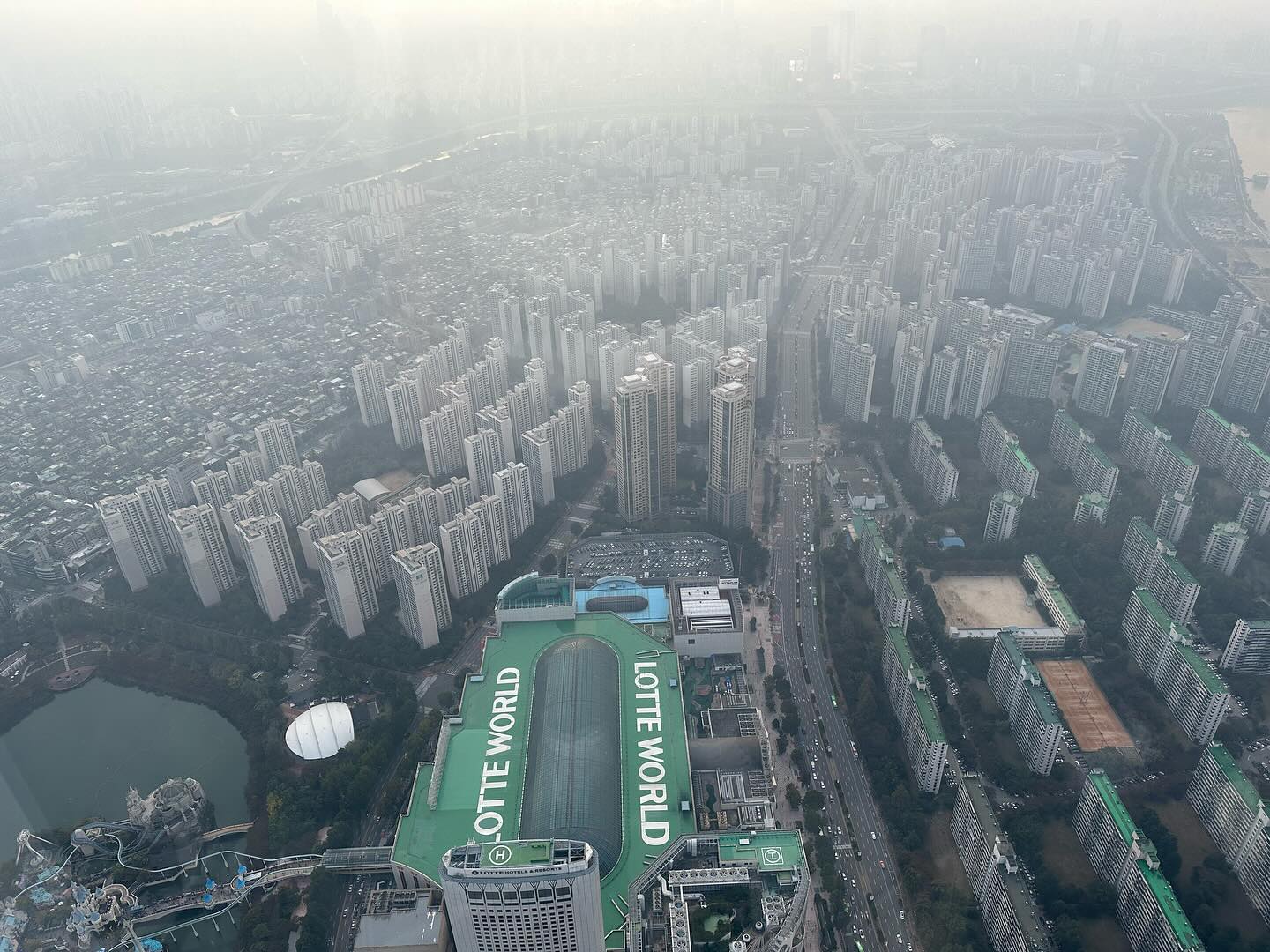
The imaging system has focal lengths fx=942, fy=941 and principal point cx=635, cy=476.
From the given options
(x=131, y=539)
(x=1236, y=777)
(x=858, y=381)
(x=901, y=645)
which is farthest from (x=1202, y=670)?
(x=131, y=539)

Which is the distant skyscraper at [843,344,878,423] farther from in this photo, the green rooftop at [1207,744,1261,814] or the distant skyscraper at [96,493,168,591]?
the distant skyscraper at [96,493,168,591]

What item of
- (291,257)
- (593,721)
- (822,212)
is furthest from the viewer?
(822,212)

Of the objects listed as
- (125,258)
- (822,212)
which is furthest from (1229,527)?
(125,258)

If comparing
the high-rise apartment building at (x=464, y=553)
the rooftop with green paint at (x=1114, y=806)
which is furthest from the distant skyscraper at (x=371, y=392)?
the rooftop with green paint at (x=1114, y=806)

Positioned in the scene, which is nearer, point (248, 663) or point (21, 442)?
point (248, 663)

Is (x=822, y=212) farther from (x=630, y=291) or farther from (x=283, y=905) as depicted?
(x=283, y=905)

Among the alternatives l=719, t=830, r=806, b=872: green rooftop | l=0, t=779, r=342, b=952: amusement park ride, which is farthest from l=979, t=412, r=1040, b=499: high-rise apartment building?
l=0, t=779, r=342, b=952: amusement park ride

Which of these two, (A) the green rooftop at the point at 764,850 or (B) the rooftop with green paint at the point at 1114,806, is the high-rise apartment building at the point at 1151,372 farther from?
(A) the green rooftop at the point at 764,850
